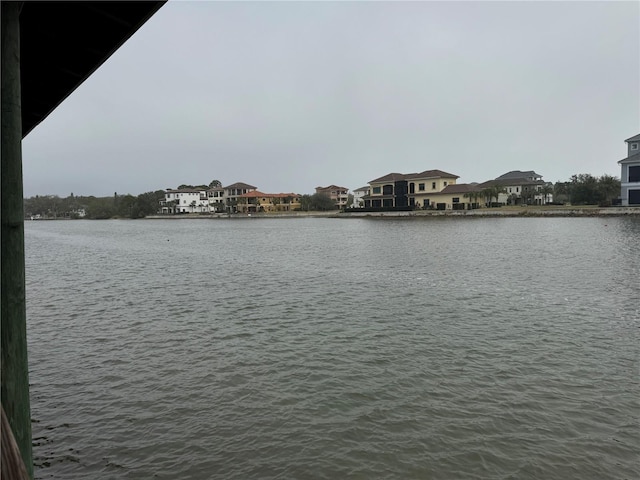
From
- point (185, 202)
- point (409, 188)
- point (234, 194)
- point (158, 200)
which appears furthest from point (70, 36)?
point (158, 200)

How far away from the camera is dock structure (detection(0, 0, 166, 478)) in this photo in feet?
11.7

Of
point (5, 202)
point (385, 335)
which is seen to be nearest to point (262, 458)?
point (5, 202)

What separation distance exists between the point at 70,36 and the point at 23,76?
1.93 m

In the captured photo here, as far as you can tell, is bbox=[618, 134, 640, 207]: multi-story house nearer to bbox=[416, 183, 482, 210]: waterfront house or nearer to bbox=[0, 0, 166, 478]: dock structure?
bbox=[416, 183, 482, 210]: waterfront house

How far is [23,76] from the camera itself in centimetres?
647

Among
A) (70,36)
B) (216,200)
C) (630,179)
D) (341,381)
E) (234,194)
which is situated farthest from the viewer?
(216,200)

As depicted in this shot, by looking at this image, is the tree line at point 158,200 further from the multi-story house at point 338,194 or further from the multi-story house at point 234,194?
the multi-story house at point 234,194

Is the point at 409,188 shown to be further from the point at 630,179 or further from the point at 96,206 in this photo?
the point at 96,206

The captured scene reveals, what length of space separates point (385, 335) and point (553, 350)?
4.06m

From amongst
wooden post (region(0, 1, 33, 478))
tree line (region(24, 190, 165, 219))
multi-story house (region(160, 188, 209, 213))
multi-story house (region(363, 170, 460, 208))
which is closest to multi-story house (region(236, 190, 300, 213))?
multi-story house (region(160, 188, 209, 213))

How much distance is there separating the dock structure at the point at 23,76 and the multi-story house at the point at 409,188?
92453 mm

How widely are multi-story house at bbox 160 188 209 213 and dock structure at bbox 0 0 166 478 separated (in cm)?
14135

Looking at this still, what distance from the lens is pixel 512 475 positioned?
5.45 m

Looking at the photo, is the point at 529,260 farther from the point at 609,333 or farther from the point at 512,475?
the point at 512,475
